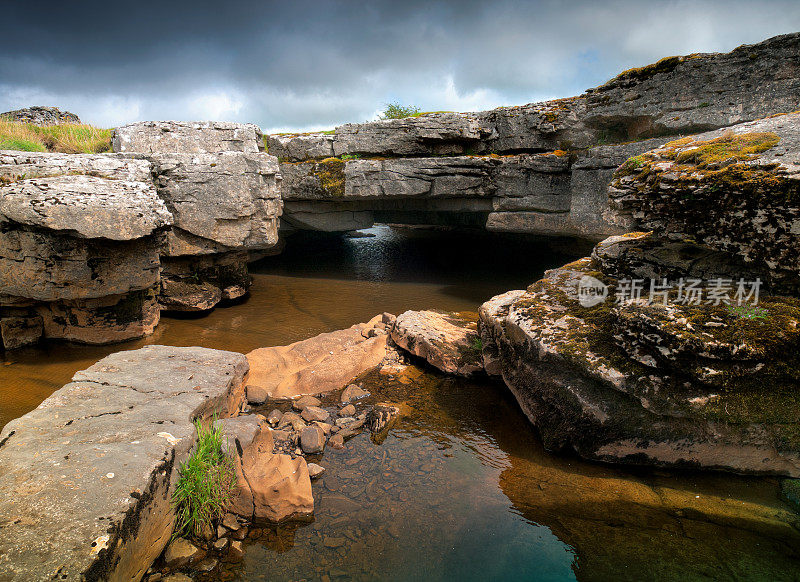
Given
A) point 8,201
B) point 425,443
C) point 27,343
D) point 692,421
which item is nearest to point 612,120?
point 692,421

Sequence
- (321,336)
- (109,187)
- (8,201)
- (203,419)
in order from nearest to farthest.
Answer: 1. (203,419)
2. (8,201)
3. (109,187)
4. (321,336)

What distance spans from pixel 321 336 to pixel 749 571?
17.5 feet

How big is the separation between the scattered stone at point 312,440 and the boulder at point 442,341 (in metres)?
1.98

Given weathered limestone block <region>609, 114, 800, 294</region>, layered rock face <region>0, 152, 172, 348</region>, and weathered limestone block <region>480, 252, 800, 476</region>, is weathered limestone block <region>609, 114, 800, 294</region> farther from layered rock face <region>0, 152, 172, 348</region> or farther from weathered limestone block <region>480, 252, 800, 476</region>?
layered rock face <region>0, 152, 172, 348</region>

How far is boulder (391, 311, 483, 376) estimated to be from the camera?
5414 mm

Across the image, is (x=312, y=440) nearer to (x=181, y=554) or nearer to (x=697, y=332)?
(x=181, y=554)

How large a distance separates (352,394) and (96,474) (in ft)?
9.11

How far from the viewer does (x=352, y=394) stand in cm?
503

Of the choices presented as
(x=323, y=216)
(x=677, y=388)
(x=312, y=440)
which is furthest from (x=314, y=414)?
(x=323, y=216)

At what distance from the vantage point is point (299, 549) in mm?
2883

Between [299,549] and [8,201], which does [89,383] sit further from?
[8,201]

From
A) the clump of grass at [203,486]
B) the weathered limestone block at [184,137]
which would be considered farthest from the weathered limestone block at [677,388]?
the weathered limestone block at [184,137]

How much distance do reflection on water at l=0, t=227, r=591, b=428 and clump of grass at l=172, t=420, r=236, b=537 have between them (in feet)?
9.74

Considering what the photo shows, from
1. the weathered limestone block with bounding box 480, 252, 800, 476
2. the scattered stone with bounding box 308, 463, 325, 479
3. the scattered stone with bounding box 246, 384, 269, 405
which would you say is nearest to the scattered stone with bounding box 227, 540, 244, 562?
the scattered stone with bounding box 308, 463, 325, 479
